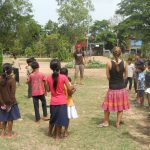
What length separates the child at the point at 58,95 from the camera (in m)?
7.34

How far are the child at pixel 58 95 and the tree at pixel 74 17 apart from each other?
45.1m

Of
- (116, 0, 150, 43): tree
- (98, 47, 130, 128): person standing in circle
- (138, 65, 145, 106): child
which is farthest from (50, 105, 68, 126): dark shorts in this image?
(116, 0, 150, 43): tree

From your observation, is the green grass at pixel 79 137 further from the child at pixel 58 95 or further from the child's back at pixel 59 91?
the child's back at pixel 59 91

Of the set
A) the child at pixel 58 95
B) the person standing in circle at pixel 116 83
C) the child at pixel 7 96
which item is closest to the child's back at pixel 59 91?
the child at pixel 58 95

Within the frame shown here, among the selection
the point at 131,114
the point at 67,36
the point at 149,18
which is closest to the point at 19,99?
the point at 131,114

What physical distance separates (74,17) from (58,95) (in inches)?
1796

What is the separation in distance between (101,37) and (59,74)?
261 feet

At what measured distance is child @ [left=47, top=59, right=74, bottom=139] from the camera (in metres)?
7.34

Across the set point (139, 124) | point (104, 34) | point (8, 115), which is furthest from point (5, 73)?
point (104, 34)

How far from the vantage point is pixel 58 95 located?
24.3 ft

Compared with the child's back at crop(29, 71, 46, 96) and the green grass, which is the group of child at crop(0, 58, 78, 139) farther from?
the child's back at crop(29, 71, 46, 96)

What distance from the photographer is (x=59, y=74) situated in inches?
292

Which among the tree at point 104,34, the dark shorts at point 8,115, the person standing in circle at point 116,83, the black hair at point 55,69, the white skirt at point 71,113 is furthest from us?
the tree at point 104,34

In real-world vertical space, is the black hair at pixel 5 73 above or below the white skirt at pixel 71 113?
above
